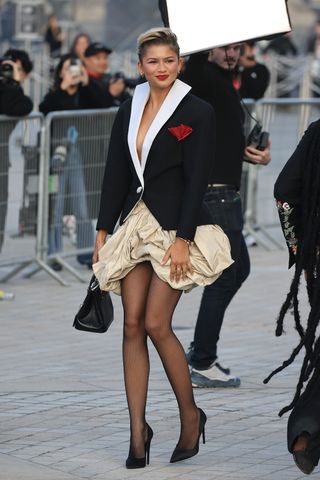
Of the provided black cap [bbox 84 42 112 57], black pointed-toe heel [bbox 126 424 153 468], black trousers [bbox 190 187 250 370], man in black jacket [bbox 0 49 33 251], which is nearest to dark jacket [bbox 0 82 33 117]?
man in black jacket [bbox 0 49 33 251]

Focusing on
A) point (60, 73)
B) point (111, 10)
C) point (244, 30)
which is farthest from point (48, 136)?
point (111, 10)

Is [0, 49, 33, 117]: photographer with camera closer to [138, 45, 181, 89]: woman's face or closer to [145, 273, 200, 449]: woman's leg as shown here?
[138, 45, 181, 89]: woman's face

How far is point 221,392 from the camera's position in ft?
25.2

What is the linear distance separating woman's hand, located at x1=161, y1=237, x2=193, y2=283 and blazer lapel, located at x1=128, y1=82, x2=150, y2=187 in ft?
1.00

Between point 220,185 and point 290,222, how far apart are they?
1905mm

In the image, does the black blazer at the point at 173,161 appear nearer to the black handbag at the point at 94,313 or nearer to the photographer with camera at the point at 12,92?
the black handbag at the point at 94,313

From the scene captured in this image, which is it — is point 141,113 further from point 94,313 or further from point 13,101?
point 13,101

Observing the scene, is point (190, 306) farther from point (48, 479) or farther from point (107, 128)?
point (48, 479)

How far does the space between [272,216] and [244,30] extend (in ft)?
23.2

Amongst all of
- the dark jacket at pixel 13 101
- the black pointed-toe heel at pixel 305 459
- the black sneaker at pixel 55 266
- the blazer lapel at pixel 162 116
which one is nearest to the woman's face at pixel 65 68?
the dark jacket at pixel 13 101

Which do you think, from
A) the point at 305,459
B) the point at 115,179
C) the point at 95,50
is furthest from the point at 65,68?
the point at 305,459

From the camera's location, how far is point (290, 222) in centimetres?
568

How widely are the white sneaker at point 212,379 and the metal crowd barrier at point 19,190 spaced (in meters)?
3.71

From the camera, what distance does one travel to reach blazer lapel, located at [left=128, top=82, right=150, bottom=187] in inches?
239
